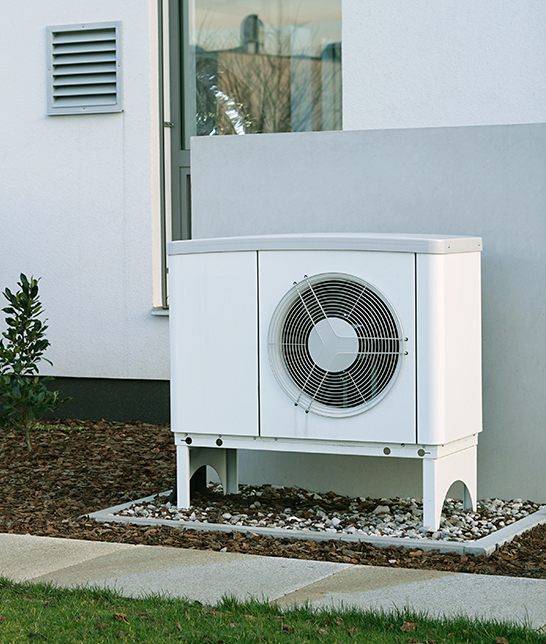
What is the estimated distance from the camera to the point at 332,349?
507 centimetres

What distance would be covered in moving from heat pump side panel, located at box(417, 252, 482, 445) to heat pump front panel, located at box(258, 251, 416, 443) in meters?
0.05

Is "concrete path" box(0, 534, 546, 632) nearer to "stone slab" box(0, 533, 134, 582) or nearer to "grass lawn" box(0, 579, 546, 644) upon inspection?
"stone slab" box(0, 533, 134, 582)

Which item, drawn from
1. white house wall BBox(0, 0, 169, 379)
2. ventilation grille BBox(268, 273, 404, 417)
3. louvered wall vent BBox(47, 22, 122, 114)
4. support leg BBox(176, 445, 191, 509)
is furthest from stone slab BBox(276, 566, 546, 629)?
louvered wall vent BBox(47, 22, 122, 114)

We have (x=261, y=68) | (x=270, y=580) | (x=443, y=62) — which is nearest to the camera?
(x=270, y=580)

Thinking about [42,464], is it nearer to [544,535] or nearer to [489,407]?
[489,407]

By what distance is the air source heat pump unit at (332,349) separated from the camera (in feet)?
16.1

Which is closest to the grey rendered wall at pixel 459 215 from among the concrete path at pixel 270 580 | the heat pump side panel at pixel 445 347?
the heat pump side panel at pixel 445 347

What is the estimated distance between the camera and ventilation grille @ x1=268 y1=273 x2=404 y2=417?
4.98 metres

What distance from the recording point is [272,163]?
19.8 ft

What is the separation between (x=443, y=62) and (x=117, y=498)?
4.59 m

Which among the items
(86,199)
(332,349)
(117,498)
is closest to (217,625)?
(332,349)

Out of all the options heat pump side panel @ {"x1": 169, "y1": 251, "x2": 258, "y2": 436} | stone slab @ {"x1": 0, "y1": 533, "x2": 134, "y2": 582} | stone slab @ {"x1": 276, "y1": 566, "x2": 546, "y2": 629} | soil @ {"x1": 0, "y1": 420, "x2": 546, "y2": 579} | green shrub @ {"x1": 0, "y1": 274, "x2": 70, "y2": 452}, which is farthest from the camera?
green shrub @ {"x1": 0, "y1": 274, "x2": 70, "y2": 452}

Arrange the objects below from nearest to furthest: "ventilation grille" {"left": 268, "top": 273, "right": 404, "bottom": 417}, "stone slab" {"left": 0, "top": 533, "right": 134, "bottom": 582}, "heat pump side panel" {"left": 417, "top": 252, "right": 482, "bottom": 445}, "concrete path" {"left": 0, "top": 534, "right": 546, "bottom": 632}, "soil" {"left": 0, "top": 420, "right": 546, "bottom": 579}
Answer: "concrete path" {"left": 0, "top": 534, "right": 546, "bottom": 632} → "stone slab" {"left": 0, "top": 533, "right": 134, "bottom": 582} → "soil" {"left": 0, "top": 420, "right": 546, "bottom": 579} → "heat pump side panel" {"left": 417, "top": 252, "right": 482, "bottom": 445} → "ventilation grille" {"left": 268, "top": 273, "right": 404, "bottom": 417}

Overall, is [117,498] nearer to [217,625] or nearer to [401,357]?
[401,357]
